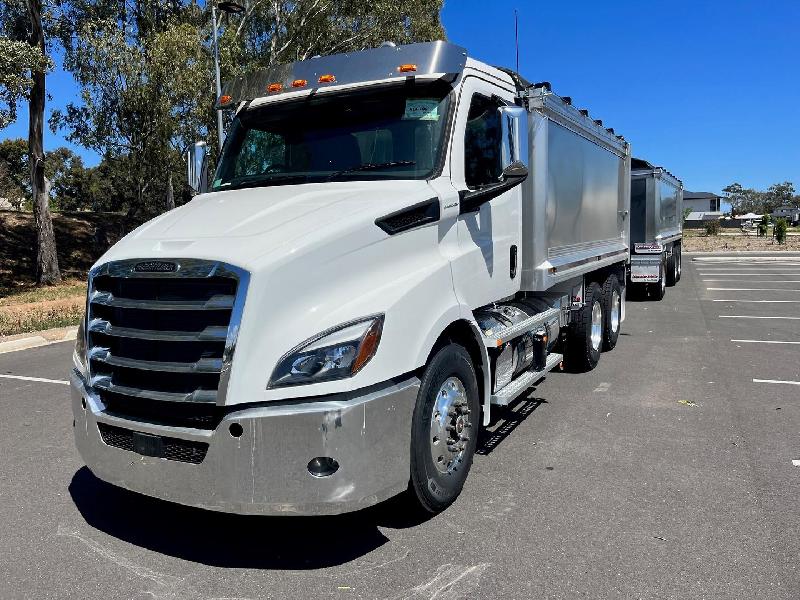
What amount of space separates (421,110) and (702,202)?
139448 mm

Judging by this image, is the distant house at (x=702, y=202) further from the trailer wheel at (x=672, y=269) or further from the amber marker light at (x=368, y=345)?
the amber marker light at (x=368, y=345)

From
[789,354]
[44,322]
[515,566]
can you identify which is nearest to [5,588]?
[515,566]

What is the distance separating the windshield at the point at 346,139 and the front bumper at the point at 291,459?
1.60 m

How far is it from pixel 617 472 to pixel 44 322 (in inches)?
460

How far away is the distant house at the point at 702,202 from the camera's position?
417ft

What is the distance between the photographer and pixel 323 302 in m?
3.28

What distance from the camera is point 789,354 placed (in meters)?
8.90

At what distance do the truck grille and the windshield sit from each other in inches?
53.1

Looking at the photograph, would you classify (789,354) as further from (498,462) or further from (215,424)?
(215,424)

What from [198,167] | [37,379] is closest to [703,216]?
[37,379]

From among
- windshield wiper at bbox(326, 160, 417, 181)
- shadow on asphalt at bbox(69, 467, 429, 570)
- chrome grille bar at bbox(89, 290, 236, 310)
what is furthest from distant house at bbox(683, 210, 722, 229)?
chrome grille bar at bbox(89, 290, 236, 310)

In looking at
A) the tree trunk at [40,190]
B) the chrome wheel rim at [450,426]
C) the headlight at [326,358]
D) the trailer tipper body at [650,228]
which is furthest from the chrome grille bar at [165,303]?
the tree trunk at [40,190]

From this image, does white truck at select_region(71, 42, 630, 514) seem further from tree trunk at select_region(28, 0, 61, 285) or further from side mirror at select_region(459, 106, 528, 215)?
tree trunk at select_region(28, 0, 61, 285)

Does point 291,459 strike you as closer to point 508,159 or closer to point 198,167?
point 508,159
